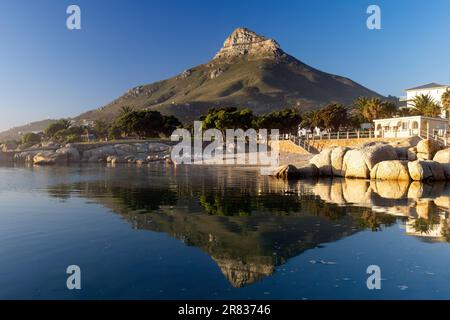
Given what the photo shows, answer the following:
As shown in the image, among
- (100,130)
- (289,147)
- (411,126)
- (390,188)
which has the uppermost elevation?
(100,130)

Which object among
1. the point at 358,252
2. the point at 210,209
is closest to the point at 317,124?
the point at 210,209

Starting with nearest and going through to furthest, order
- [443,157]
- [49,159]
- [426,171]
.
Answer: [426,171]
[443,157]
[49,159]

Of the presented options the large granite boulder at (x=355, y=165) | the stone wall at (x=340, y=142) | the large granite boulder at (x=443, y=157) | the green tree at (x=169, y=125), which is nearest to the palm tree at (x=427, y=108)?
the stone wall at (x=340, y=142)

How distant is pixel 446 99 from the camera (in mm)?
63281

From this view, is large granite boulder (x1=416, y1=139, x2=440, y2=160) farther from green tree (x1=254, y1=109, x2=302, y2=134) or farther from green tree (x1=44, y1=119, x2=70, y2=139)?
green tree (x1=44, y1=119, x2=70, y2=139)

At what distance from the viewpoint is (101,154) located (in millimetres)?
87750

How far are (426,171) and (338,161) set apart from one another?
347 inches

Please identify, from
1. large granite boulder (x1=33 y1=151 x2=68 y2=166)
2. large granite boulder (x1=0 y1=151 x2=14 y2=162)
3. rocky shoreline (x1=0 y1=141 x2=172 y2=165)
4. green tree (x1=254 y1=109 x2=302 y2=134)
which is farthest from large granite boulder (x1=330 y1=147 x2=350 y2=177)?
large granite boulder (x1=0 y1=151 x2=14 y2=162)

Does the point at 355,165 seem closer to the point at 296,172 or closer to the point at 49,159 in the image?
the point at 296,172

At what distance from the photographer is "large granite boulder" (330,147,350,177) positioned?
128 feet

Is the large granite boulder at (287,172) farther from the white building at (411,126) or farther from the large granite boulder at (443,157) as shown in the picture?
the white building at (411,126)

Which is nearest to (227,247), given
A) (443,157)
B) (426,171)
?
(426,171)

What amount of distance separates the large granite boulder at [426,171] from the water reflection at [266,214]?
60.6 inches

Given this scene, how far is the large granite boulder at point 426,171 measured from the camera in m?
32.0
